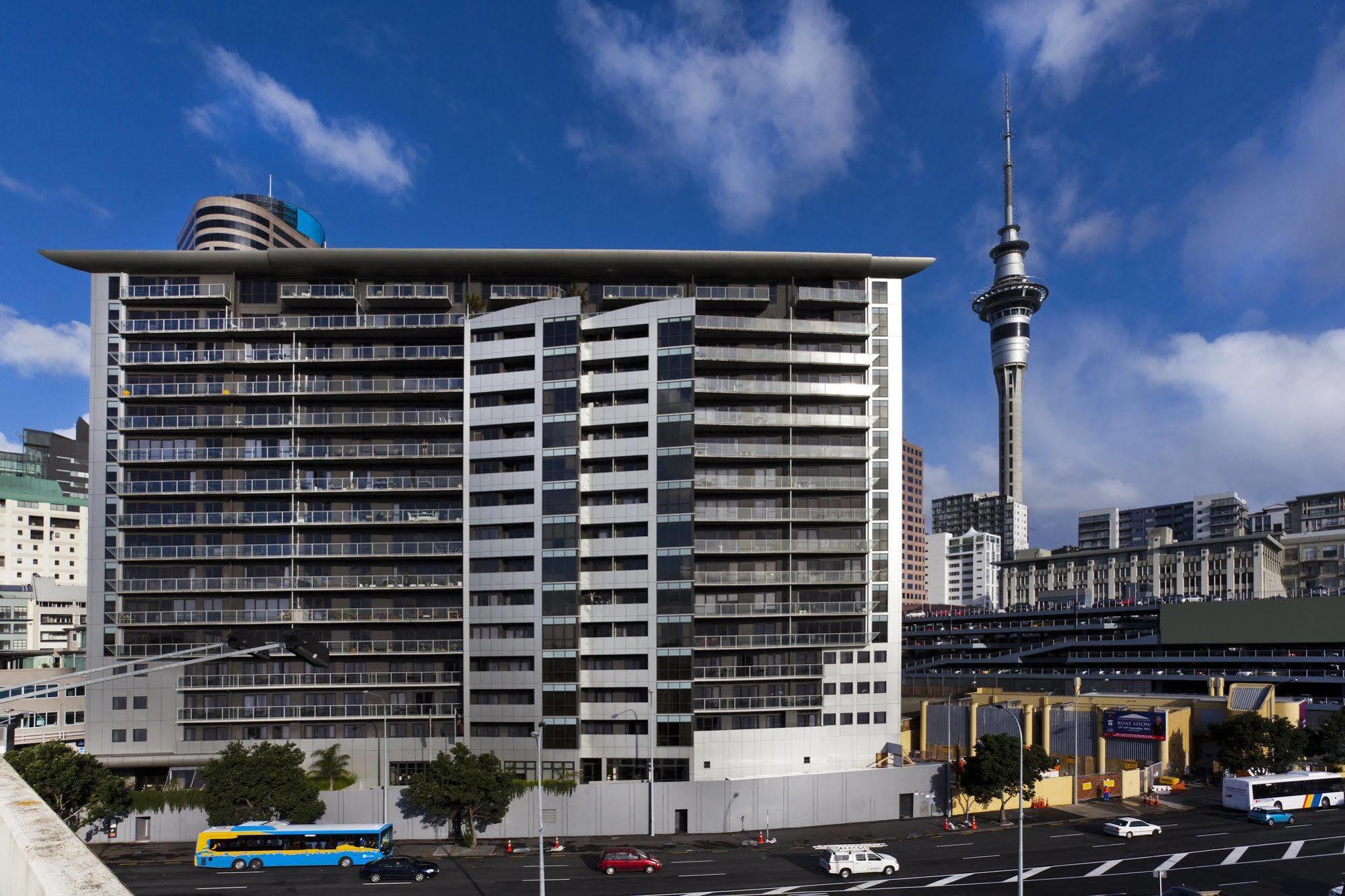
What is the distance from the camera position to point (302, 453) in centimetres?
6931

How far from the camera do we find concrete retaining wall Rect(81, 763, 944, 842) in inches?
2354

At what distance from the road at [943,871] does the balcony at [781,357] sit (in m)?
38.5

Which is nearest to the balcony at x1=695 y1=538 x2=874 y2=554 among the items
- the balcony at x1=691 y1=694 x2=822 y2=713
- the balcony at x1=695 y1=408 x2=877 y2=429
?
the balcony at x1=695 y1=408 x2=877 y2=429

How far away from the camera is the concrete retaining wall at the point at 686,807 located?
196 ft

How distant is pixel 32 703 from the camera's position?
8269cm

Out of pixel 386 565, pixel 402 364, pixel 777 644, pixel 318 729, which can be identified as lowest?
pixel 318 729

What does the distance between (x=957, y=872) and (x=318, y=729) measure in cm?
5065

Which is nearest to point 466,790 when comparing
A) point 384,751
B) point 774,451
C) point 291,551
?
point 384,751

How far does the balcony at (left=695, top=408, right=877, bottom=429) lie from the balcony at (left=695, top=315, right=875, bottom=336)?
287 inches

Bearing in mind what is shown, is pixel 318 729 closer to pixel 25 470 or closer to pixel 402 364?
pixel 402 364

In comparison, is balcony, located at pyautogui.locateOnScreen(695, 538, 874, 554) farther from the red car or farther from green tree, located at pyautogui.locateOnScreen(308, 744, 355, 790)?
green tree, located at pyautogui.locateOnScreen(308, 744, 355, 790)

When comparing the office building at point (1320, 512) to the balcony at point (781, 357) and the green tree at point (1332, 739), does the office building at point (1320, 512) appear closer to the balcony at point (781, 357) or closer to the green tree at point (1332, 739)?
the green tree at point (1332, 739)

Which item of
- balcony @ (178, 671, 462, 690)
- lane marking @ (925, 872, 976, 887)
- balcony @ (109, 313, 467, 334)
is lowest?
lane marking @ (925, 872, 976, 887)

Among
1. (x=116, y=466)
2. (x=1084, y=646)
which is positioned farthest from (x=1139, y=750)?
(x=116, y=466)
